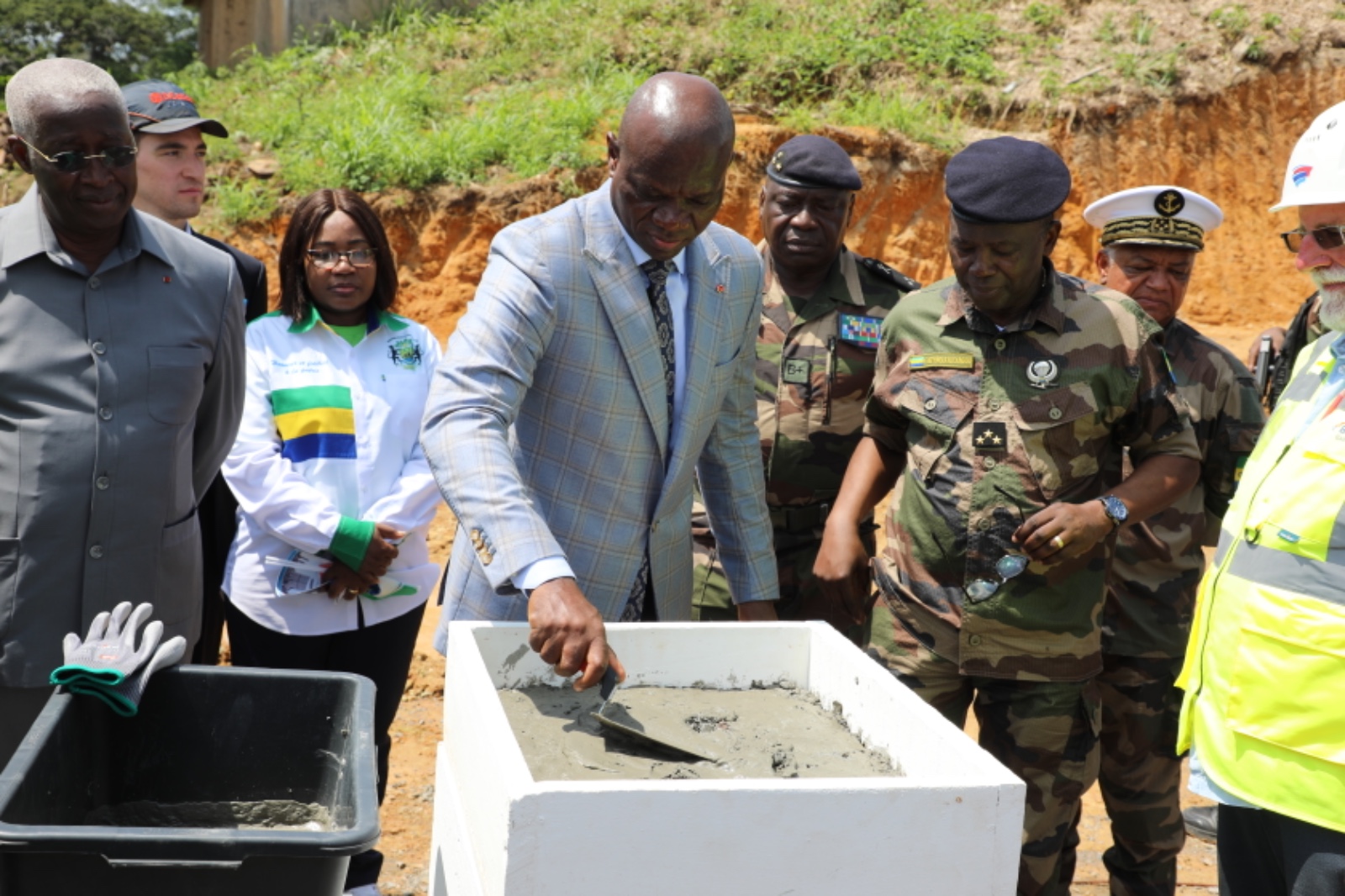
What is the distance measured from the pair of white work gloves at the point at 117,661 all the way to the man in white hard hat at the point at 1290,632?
1.85 meters

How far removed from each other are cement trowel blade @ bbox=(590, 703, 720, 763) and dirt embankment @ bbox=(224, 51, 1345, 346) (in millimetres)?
7037

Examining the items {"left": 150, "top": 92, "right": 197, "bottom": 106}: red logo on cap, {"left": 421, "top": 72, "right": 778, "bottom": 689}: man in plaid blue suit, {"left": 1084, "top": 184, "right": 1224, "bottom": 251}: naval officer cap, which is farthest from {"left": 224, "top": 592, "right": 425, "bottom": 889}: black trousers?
{"left": 1084, "top": 184, "right": 1224, "bottom": 251}: naval officer cap

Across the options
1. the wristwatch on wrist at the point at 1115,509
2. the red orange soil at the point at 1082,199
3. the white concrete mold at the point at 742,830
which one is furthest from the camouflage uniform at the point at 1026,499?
the red orange soil at the point at 1082,199

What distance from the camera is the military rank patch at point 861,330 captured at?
3.78 metres

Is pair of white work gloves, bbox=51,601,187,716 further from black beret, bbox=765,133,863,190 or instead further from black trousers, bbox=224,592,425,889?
black beret, bbox=765,133,863,190

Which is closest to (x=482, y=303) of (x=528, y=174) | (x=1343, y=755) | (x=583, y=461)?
(x=583, y=461)

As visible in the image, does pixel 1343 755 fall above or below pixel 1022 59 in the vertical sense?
below

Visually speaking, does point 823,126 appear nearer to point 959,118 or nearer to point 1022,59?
point 959,118

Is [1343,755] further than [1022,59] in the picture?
No

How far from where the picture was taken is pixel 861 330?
3801mm

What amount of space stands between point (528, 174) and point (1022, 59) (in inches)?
181

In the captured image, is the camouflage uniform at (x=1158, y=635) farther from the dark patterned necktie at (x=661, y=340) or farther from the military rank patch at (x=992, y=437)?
the dark patterned necktie at (x=661, y=340)

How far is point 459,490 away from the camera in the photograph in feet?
7.32

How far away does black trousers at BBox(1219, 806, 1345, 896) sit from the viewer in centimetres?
209
